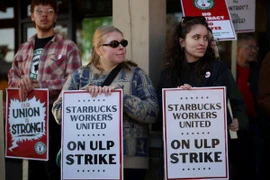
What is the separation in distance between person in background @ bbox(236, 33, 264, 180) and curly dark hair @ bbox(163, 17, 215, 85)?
168 cm

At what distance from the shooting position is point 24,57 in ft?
17.0

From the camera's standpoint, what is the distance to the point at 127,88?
164 inches


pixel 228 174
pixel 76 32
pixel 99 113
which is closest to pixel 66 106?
pixel 99 113

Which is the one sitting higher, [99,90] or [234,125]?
[99,90]

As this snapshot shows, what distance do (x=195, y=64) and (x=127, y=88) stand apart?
21.5 inches

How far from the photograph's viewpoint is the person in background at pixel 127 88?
406 centimetres

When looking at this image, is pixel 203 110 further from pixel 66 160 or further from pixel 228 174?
pixel 66 160

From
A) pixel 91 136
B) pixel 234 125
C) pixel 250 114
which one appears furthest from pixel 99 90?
pixel 250 114

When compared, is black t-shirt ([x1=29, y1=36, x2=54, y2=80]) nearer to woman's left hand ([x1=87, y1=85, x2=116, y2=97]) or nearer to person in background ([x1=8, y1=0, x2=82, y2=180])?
person in background ([x1=8, y1=0, x2=82, y2=180])

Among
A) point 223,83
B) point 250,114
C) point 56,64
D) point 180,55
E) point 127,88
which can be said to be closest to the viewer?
point 223,83

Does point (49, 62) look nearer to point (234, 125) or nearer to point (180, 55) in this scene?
point (180, 55)

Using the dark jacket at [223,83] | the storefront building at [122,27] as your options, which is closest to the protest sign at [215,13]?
the storefront building at [122,27]

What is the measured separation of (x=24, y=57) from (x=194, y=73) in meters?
1.84

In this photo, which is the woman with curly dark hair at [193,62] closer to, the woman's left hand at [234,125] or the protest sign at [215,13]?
the woman's left hand at [234,125]
